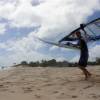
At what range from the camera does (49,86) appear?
33.0 feet

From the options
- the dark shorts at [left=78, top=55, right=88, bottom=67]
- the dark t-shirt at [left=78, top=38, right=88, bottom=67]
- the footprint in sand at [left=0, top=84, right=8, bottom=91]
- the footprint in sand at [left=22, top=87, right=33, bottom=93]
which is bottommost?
the footprint in sand at [left=22, top=87, right=33, bottom=93]

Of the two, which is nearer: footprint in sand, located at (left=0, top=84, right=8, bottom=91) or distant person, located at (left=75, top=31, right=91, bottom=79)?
footprint in sand, located at (left=0, top=84, right=8, bottom=91)

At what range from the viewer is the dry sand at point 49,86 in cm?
870

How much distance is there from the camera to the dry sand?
870 centimetres

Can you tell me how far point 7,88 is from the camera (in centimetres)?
1011

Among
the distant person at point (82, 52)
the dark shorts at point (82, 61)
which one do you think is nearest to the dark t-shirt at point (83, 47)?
the distant person at point (82, 52)

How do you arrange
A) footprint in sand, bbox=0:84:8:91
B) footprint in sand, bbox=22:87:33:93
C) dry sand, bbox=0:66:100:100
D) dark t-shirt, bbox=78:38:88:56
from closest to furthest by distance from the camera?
dry sand, bbox=0:66:100:100
footprint in sand, bbox=22:87:33:93
footprint in sand, bbox=0:84:8:91
dark t-shirt, bbox=78:38:88:56

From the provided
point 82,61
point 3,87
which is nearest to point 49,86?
point 3,87

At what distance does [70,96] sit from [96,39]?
475 centimetres

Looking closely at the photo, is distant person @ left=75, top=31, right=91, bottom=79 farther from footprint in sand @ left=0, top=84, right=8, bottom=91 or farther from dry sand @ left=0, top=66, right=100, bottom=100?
footprint in sand @ left=0, top=84, right=8, bottom=91

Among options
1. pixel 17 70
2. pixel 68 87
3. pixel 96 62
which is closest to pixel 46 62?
pixel 96 62

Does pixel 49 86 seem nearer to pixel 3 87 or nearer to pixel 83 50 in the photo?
pixel 3 87

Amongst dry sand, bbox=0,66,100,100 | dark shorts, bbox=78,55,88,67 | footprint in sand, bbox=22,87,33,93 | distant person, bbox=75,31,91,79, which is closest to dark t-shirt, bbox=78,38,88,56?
distant person, bbox=75,31,91,79

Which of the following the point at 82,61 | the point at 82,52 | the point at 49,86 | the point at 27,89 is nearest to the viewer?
the point at 27,89
